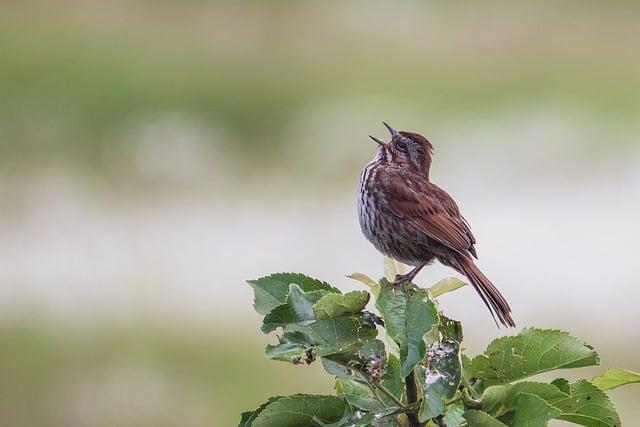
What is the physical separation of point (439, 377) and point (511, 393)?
0.13m

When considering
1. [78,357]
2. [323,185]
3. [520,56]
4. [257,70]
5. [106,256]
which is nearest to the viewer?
[78,357]

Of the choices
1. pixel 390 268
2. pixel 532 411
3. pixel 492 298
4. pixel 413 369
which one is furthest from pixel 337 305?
pixel 492 298

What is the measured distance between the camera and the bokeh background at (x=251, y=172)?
9.65 meters

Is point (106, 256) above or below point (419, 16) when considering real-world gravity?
below

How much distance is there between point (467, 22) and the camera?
53.3ft

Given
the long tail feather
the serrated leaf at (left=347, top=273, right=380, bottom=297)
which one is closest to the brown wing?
the long tail feather

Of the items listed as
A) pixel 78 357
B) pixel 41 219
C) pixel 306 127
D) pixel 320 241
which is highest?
pixel 306 127

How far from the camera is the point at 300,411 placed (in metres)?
2.45

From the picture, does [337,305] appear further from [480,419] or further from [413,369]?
[480,419]

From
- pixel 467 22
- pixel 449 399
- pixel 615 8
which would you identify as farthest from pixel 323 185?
pixel 449 399

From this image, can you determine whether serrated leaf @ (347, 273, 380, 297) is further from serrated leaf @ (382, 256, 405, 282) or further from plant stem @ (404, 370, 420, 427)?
plant stem @ (404, 370, 420, 427)

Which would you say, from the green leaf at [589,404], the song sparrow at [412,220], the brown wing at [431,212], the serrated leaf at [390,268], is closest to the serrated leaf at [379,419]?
the green leaf at [589,404]

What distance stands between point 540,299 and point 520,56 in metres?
5.51

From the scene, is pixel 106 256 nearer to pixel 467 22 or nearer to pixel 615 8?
pixel 467 22
